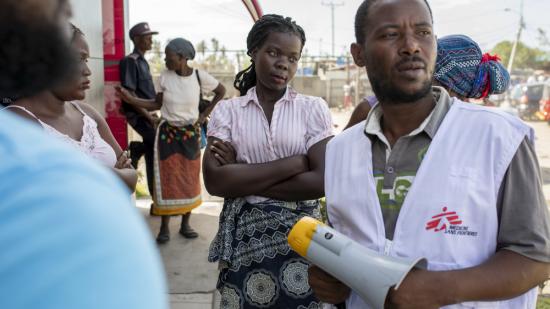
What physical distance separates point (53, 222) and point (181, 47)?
4483 mm

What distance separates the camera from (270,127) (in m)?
2.25

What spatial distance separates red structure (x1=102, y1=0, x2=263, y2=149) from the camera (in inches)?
188

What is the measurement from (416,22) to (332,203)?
60 cm

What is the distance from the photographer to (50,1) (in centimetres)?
62

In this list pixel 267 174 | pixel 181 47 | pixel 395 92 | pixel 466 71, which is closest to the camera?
pixel 395 92

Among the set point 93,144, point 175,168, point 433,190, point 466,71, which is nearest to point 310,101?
point 466,71

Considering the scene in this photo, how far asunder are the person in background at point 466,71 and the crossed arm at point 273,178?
66cm

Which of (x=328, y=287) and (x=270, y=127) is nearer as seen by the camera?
(x=328, y=287)

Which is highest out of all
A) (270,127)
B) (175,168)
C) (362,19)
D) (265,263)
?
(362,19)

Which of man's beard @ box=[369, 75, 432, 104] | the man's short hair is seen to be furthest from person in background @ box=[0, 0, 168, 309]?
the man's short hair

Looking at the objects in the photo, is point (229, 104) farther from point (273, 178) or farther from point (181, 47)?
point (181, 47)

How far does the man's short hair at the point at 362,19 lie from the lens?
1.63 metres

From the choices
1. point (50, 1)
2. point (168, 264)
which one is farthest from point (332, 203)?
point (168, 264)

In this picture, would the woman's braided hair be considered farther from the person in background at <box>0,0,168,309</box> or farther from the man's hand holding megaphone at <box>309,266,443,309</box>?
the person in background at <box>0,0,168,309</box>
